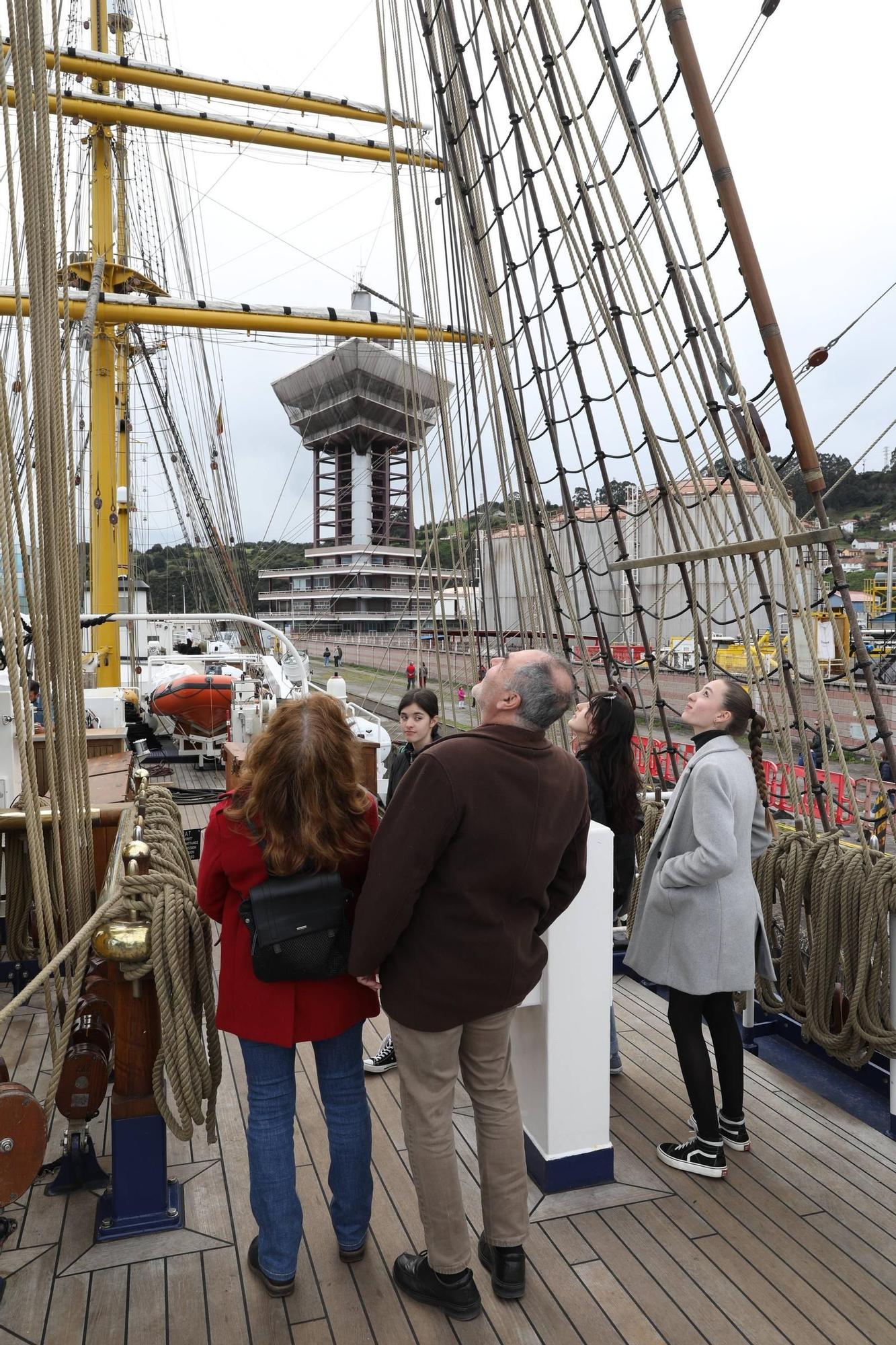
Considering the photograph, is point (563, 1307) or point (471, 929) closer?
point (471, 929)

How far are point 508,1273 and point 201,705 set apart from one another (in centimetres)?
991

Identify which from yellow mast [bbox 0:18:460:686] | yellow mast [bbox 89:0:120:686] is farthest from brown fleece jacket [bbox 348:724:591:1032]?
yellow mast [bbox 89:0:120:686]

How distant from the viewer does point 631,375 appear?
3795 mm

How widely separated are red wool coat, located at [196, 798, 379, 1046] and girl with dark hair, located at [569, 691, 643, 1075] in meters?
0.88

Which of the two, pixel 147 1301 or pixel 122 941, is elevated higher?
pixel 122 941

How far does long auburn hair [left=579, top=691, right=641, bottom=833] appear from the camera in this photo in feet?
8.07

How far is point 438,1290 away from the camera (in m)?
1.80

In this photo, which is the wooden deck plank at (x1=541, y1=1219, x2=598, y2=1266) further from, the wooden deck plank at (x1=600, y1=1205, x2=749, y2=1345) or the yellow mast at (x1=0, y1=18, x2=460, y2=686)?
the yellow mast at (x1=0, y1=18, x2=460, y2=686)

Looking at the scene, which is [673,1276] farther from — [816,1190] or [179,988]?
[179,988]

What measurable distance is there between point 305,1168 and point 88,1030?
2.12 feet

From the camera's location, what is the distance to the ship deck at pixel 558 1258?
1.76m

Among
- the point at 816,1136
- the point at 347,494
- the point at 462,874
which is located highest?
the point at 347,494

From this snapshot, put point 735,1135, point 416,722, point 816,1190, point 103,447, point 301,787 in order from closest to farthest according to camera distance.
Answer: point 301,787
point 816,1190
point 735,1135
point 416,722
point 103,447

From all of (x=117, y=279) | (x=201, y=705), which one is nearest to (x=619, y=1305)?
(x=201, y=705)
